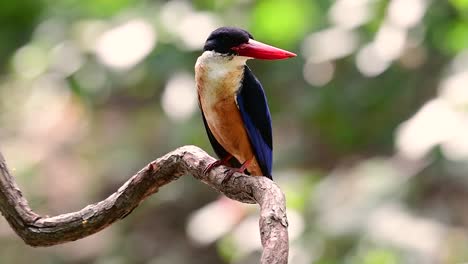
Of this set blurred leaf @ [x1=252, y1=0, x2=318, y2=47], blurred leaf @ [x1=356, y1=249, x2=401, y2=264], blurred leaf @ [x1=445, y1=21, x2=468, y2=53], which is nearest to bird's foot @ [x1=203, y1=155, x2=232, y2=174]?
blurred leaf @ [x1=356, y1=249, x2=401, y2=264]

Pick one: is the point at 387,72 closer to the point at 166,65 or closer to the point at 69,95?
the point at 166,65

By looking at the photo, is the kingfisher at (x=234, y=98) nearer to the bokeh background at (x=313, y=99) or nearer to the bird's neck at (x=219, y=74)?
the bird's neck at (x=219, y=74)

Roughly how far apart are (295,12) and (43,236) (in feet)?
5.73

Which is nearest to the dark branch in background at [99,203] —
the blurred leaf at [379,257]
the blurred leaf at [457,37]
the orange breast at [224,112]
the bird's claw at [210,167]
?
the bird's claw at [210,167]

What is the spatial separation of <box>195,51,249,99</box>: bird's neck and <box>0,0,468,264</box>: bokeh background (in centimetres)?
65

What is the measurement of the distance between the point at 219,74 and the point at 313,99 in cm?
150

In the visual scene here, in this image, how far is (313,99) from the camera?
3.66 m

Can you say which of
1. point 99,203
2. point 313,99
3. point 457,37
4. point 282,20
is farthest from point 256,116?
point 313,99

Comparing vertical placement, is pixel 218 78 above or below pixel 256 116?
above

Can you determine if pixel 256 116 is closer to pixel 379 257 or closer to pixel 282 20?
pixel 379 257

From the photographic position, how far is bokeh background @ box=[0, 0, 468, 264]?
2727mm

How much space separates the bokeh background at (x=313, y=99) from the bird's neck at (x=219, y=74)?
654 mm

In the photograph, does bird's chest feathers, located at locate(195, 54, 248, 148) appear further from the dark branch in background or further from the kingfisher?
the dark branch in background

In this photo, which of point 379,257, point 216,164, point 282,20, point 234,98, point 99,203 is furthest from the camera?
point 282,20
